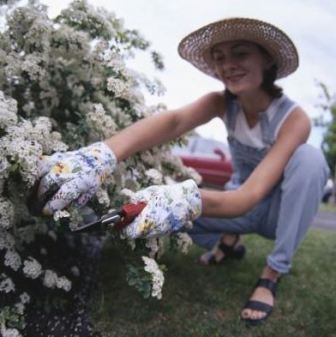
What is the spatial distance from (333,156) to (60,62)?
89.1ft

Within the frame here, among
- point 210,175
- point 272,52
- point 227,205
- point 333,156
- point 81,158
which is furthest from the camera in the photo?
point 333,156

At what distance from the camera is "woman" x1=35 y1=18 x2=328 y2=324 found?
204 centimetres

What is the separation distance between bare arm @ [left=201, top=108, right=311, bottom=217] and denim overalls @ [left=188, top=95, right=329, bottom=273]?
6 cm

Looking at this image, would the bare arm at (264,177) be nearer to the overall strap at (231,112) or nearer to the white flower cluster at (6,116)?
the overall strap at (231,112)

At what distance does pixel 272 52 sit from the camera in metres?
2.62

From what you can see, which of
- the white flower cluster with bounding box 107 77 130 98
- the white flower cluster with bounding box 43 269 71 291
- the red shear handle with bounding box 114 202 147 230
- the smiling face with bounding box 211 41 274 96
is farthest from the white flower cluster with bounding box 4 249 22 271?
the smiling face with bounding box 211 41 274 96

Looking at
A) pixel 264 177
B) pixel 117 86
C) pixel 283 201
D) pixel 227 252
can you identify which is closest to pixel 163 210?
pixel 117 86

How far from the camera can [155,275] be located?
1.78m

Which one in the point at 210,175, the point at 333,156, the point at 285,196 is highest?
the point at 285,196

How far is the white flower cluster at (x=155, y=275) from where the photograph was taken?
1762 mm

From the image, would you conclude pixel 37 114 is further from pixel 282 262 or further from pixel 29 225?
pixel 282 262

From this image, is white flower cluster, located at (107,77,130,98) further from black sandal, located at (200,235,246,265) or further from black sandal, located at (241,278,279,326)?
black sandal, located at (200,235,246,265)

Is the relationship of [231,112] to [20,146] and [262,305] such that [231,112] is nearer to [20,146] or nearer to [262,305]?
[262,305]

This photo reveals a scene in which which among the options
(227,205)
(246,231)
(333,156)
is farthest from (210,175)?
(333,156)
